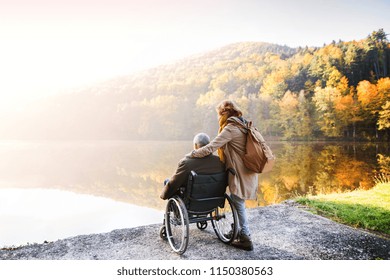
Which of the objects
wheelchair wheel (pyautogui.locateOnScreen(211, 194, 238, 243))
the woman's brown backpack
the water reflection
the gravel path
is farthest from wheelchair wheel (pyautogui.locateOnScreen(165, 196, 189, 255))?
the water reflection

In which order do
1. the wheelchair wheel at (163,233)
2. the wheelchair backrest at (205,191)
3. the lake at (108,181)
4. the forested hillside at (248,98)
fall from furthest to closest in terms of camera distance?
the lake at (108,181) → the forested hillside at (248,98) → the wheelchair wheel at (163,233) → the wheelchair backrest at (205,191)

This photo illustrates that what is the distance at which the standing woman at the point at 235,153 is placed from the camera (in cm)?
282

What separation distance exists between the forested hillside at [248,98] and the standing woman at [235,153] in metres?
3.74

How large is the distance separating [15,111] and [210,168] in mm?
9806

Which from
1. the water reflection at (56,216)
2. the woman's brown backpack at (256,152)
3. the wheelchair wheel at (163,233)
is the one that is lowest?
the water reflection at (56,216)

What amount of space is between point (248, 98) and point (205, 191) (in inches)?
468

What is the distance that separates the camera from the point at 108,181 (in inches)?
554

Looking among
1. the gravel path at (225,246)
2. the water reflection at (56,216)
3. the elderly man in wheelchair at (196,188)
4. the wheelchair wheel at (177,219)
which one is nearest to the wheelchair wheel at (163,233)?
the gravel path at (225,246)

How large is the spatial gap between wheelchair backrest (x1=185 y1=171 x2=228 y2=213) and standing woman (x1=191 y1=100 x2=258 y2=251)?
11cm

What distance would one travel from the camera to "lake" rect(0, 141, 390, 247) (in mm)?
6930

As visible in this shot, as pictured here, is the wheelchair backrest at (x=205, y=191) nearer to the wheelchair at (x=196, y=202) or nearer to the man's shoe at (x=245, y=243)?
the wheelchair at (x=196, y=202)

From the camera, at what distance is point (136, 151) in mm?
19672

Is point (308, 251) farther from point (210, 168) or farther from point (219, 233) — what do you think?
point (210, 168)
